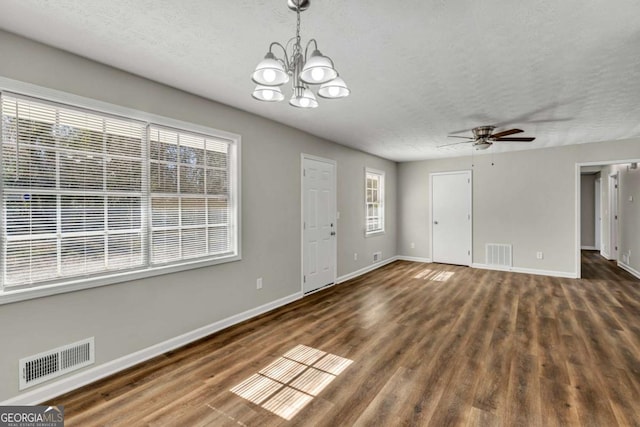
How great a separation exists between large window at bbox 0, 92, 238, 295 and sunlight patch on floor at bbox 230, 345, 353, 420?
1.36 metres

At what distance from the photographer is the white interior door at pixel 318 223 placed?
4.55 metres

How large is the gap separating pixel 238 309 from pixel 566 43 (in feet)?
12.7

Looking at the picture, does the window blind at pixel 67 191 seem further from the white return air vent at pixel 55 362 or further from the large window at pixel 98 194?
the white return air vent at pixel 55 362

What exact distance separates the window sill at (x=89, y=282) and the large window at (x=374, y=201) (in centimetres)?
397

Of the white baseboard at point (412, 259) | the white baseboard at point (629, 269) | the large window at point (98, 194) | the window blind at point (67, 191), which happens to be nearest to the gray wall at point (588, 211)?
the white baseboard at point (629, 269)

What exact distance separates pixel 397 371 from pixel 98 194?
9.46 ft

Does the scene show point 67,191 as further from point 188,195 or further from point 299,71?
point 299,71

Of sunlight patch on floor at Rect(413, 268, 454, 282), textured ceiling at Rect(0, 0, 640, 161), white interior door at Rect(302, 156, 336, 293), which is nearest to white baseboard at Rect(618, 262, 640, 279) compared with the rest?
sunlight patch on floor at Rect(413, 268, 454, 282)

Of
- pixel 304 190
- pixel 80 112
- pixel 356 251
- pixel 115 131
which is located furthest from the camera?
pixel 356 251

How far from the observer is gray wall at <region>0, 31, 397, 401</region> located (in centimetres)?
205

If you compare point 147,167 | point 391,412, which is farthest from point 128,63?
point 391,412

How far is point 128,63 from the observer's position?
2385 millimetres

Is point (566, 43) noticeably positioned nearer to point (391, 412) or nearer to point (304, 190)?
point (391, 412)

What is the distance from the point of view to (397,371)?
2.46 meters
